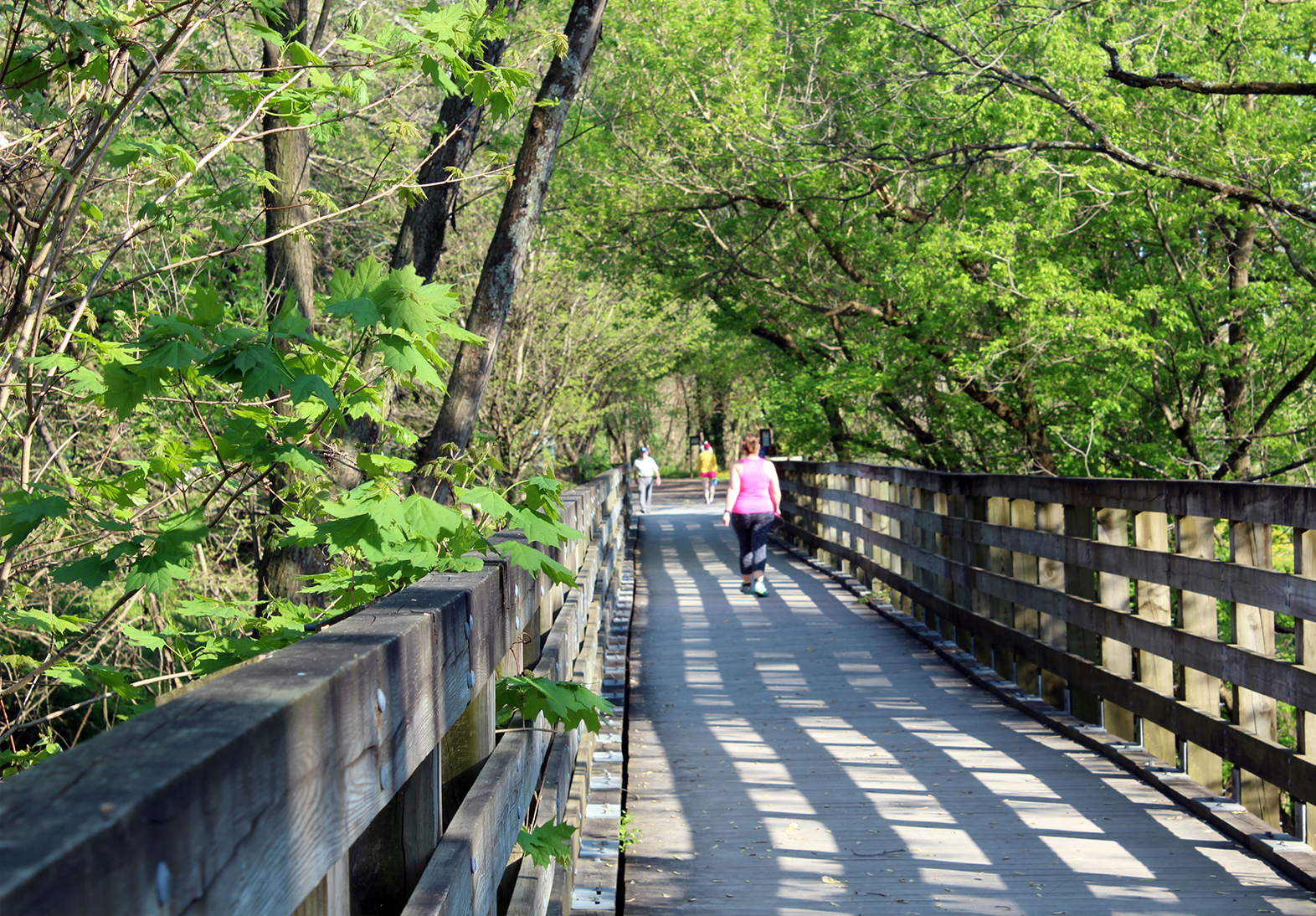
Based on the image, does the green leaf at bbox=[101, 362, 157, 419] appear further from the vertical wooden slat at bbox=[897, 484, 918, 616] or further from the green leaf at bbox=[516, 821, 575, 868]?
the vertical wooden slat at bbox=[897, 484, 918, 616]

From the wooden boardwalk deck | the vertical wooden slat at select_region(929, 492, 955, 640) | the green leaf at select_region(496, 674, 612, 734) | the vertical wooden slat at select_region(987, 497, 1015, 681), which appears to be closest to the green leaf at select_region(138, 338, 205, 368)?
the green leaf at select_region(496, 674, 612, 734)

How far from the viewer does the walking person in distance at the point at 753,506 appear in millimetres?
11836

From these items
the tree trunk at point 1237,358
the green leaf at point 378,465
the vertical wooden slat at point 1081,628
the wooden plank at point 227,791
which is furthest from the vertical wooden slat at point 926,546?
the wooden plank at point 227,791

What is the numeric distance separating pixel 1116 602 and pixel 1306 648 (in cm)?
176

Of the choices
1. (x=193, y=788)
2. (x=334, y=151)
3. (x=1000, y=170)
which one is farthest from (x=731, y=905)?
(x=1000, y=170)

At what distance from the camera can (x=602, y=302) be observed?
22.1 meters

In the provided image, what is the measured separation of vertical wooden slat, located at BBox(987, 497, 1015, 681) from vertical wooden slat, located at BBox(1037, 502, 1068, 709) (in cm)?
52

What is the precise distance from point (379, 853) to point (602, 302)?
20627mm

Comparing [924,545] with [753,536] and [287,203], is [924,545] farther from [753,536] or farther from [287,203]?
[287,203]

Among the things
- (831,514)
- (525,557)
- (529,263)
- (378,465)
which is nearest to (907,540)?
(831,514)

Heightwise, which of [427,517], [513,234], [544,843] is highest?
[513,234]

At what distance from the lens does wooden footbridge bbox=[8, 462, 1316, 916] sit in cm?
103

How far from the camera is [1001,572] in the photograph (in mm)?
7723

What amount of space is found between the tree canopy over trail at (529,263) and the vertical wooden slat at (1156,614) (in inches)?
132
